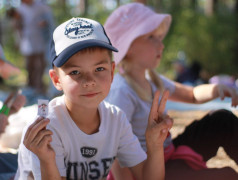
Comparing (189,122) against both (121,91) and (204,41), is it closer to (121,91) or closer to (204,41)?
(121,91)

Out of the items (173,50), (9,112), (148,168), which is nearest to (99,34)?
(148,168)

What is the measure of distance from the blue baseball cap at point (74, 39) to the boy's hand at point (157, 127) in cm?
31

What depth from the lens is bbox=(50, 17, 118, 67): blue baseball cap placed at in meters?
1.52

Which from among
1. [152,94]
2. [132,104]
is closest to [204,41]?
[152,94]

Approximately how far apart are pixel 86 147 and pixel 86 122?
0.35ft

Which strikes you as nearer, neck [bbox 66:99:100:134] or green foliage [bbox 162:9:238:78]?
neck [bbox 66:99:100:134]

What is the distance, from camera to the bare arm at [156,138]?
1593 millimetres

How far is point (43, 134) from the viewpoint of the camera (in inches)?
53.1

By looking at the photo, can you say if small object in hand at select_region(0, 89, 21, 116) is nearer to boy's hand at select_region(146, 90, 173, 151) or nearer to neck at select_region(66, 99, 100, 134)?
neck at select_region(66, 99, 100, 134)

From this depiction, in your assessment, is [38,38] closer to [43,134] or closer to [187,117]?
[187,117]

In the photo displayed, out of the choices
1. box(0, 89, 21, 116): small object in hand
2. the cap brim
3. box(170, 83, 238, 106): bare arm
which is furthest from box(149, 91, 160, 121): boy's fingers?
box(0, 89, 21, 116): small object in hand

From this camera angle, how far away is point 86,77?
5.03 feet

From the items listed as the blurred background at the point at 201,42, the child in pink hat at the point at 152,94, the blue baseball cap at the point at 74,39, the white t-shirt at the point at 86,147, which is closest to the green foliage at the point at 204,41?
the blurred background at the point at 201,42

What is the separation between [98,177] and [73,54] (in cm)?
55
